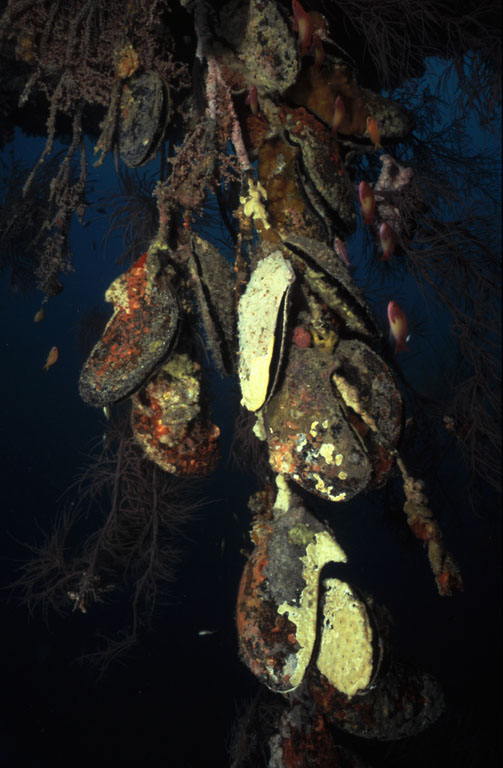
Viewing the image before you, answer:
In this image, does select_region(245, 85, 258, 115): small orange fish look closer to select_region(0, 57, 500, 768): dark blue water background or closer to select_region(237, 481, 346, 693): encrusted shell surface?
select_region(0, 57, 500, 768): dark blue water background

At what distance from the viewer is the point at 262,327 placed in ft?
6.61

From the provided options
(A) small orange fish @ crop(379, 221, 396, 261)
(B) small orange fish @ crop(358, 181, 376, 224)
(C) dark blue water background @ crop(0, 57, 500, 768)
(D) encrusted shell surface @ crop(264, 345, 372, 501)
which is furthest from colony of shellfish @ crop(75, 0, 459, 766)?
(C) dark blue water background @ crop(0, 57, 500, 768)

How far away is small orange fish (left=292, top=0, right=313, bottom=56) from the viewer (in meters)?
2.45

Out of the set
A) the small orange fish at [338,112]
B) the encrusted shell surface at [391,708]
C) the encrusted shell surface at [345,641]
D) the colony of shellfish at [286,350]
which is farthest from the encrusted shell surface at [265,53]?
the encrusted shell surface at [391,708]

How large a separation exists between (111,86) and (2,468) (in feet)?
51.8

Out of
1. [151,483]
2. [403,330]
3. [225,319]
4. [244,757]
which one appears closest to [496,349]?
[403,330]

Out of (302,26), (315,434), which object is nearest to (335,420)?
(315,434)

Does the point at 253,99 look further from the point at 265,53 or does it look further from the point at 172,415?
the point at 172,415

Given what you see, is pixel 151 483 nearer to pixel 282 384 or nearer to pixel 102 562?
pixel 102 562

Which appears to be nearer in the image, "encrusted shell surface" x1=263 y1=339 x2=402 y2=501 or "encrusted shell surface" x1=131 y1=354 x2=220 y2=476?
"encrusted shell surface" x1=263 y1=339 x2=402 y2=501

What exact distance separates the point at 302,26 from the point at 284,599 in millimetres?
3647

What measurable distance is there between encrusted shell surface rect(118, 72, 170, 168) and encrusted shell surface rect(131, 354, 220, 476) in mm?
1431

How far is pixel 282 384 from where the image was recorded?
2203mm

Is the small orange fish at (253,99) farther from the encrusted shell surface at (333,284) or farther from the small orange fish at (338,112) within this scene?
the encrusted shell surface at (333,284)
